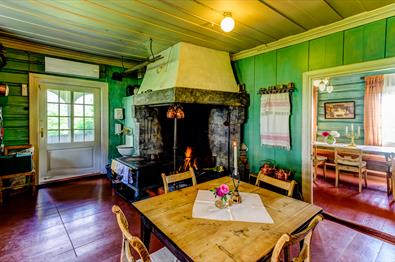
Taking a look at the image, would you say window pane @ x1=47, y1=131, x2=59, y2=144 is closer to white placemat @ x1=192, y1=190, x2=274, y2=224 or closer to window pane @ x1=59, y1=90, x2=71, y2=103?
window pane @ x1=59, y1=90, x2=71, y2=103

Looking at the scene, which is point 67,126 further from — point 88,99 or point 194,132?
point 194,132

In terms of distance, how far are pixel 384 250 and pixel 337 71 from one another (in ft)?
6.36

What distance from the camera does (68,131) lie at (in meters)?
3.99

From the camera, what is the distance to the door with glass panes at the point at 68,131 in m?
3.74

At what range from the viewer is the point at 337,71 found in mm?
2439

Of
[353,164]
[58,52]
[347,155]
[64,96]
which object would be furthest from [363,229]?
[58,52]

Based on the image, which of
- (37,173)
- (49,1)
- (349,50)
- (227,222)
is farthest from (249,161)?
(37,173)

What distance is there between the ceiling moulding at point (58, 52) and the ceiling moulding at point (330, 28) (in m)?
2.64

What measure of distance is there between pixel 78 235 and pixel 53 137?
7.72 ft

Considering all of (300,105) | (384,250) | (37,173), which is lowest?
(384,250)

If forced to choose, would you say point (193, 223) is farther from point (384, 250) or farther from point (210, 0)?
point (384, 250)

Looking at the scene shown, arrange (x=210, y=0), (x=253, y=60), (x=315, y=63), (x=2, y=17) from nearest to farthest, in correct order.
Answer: (x=210, y=0) < (x=2, y=17) < (x=315, y=63) < (x=253, y=60)

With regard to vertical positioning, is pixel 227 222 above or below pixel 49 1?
below

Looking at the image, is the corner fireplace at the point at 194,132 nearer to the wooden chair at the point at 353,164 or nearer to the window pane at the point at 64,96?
the window pane at the point at 64,96
